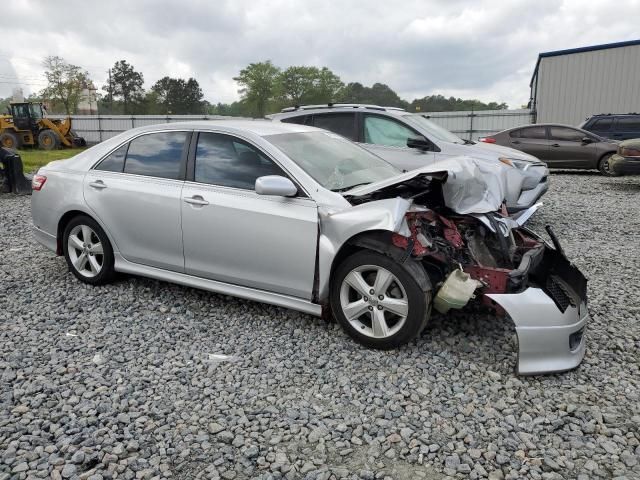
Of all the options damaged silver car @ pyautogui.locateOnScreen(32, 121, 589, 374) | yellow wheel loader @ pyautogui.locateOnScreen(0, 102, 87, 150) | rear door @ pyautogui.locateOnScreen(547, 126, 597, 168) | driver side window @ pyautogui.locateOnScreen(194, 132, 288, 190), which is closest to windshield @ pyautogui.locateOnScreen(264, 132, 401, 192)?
damaged silver car @ pyautogui.locateOnScreen(32, 121, 589, 374)

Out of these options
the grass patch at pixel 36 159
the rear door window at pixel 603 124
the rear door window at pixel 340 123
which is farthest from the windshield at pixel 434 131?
the grass patch at pixel 36 159

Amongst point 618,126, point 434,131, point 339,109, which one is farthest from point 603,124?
point 339,109

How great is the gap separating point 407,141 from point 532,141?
811 centimetres

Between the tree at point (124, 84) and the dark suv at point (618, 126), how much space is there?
6048 centimetres

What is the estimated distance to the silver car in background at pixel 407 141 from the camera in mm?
7648

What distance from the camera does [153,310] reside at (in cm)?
444

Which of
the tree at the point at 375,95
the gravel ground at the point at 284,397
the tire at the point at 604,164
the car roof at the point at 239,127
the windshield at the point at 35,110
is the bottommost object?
the gravel ground at the point at 284,397

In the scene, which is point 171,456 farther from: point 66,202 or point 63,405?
point 66,202

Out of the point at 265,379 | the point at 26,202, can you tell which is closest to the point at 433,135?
the point at 265,379

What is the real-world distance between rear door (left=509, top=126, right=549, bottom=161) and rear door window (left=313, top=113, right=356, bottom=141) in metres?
7.86

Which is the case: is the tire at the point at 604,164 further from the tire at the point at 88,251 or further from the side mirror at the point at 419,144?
the tire at the point at 88,251

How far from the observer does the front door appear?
3758mm

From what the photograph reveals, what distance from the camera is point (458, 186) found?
3682mm

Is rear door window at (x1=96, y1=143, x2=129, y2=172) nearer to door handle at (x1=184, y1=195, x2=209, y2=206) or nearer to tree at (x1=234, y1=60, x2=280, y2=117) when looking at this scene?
door handle at (x1=184, y1=195, x2=209, y2=206)
